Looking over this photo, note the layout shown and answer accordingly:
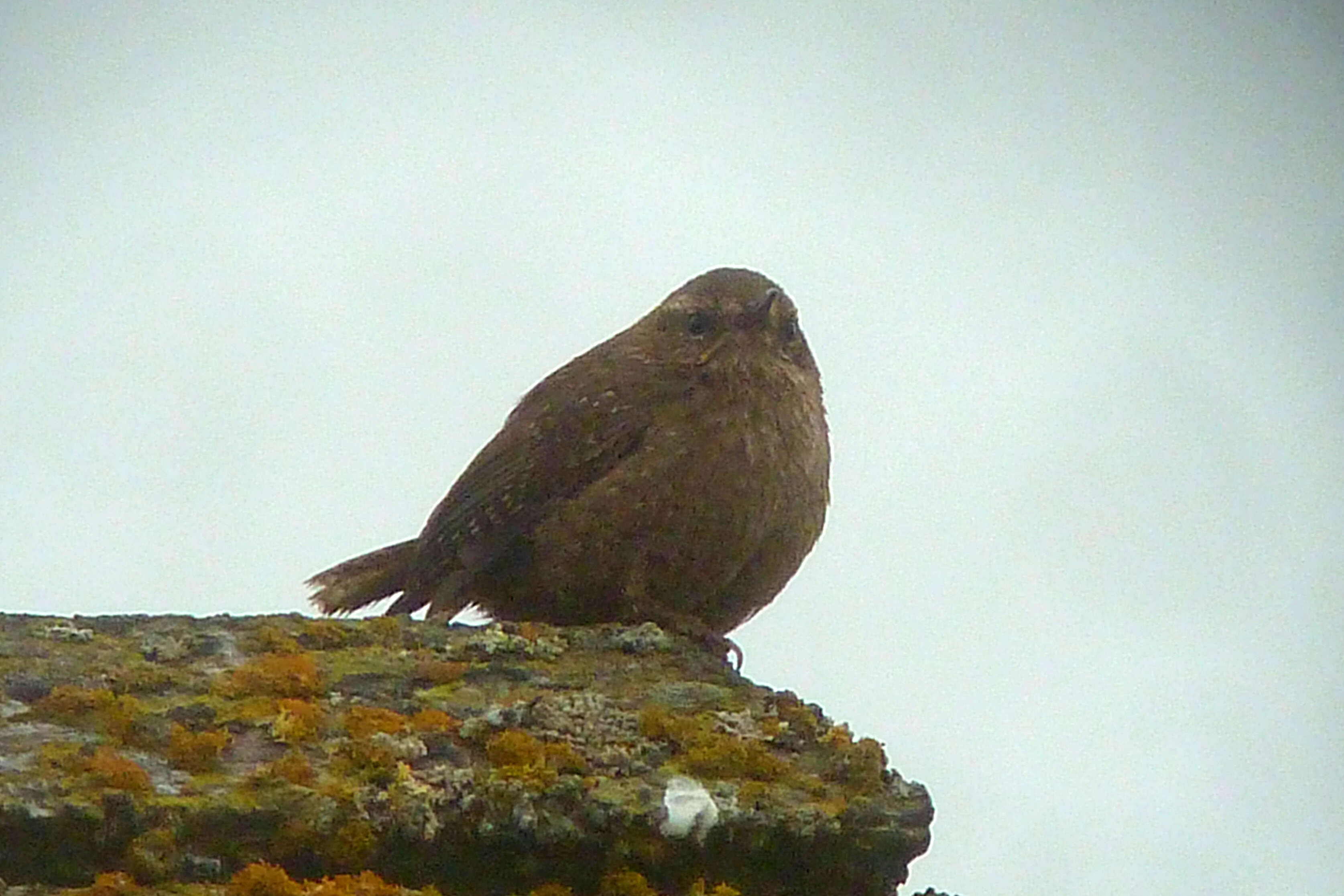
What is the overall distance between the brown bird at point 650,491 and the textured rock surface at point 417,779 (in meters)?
1.25

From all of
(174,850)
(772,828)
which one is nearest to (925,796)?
(772,828)

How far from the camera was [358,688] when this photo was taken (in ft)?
10.8

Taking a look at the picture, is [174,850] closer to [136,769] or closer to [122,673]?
[136,769]

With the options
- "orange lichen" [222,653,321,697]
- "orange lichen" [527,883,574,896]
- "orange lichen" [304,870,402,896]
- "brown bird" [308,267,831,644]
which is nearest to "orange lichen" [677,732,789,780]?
"orange lichen" [527,883,574,896]

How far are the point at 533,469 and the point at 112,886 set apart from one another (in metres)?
2.71

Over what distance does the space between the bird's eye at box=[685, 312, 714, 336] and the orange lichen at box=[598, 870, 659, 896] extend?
275 centimetres

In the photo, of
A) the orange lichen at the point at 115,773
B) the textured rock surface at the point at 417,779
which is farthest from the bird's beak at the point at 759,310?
the orange lichen at the point at 115,773

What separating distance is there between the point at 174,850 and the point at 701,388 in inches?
108

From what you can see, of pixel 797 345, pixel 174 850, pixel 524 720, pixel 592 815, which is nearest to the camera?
pixel 174 850

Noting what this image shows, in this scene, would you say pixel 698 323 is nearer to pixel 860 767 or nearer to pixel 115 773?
pixel 860 767

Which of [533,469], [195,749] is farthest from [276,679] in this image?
[533,469]

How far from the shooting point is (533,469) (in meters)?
5.19

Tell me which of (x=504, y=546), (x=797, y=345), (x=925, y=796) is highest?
(x=797, y=345)

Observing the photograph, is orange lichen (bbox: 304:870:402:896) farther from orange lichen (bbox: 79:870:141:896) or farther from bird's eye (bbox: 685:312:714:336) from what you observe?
bird's eye (bbox: 685:312:714:336)
